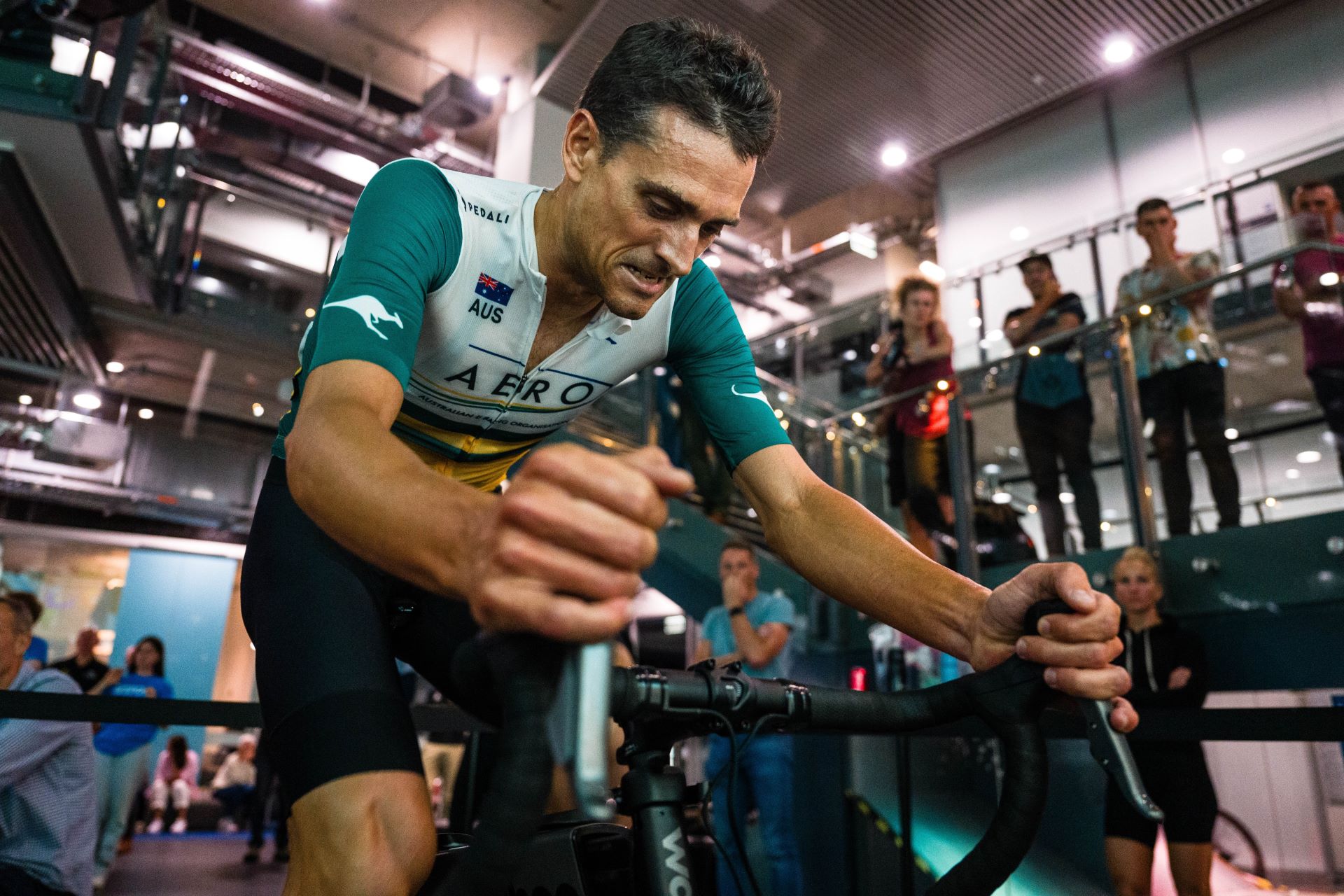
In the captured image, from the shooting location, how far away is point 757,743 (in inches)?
146

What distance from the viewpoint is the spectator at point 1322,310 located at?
3889mm

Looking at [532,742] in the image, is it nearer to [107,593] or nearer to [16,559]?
[16,559]

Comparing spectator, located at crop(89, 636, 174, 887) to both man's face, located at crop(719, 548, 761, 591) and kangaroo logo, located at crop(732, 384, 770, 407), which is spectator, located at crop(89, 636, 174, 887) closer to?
man's face, located at crop(719, 548, 761, 591)

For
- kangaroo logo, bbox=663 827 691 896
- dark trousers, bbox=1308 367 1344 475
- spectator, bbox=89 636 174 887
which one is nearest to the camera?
kangaroo logo, bbox=663 827 691 896

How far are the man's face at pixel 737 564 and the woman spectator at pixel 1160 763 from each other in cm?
157

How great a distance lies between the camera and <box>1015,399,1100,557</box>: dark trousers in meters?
4.49

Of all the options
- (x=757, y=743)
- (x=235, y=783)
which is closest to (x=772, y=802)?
(x=757, y=743)

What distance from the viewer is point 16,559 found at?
9414 millimetres

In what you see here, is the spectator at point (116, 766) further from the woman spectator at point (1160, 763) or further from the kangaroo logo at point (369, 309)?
the kangaroo logo at point (369, 309)

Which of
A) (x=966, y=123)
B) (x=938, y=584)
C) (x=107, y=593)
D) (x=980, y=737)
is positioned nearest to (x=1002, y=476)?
(x=980, y=737)

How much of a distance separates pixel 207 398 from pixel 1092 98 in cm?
887

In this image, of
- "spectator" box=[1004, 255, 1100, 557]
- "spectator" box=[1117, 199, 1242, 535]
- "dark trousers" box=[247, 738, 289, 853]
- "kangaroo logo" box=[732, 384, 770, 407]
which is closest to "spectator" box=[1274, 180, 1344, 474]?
"spectator" box=[1117, 199, 1242, 535]

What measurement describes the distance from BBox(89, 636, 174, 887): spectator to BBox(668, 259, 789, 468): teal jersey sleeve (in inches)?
190

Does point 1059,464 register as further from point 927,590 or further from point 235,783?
point 235,783
